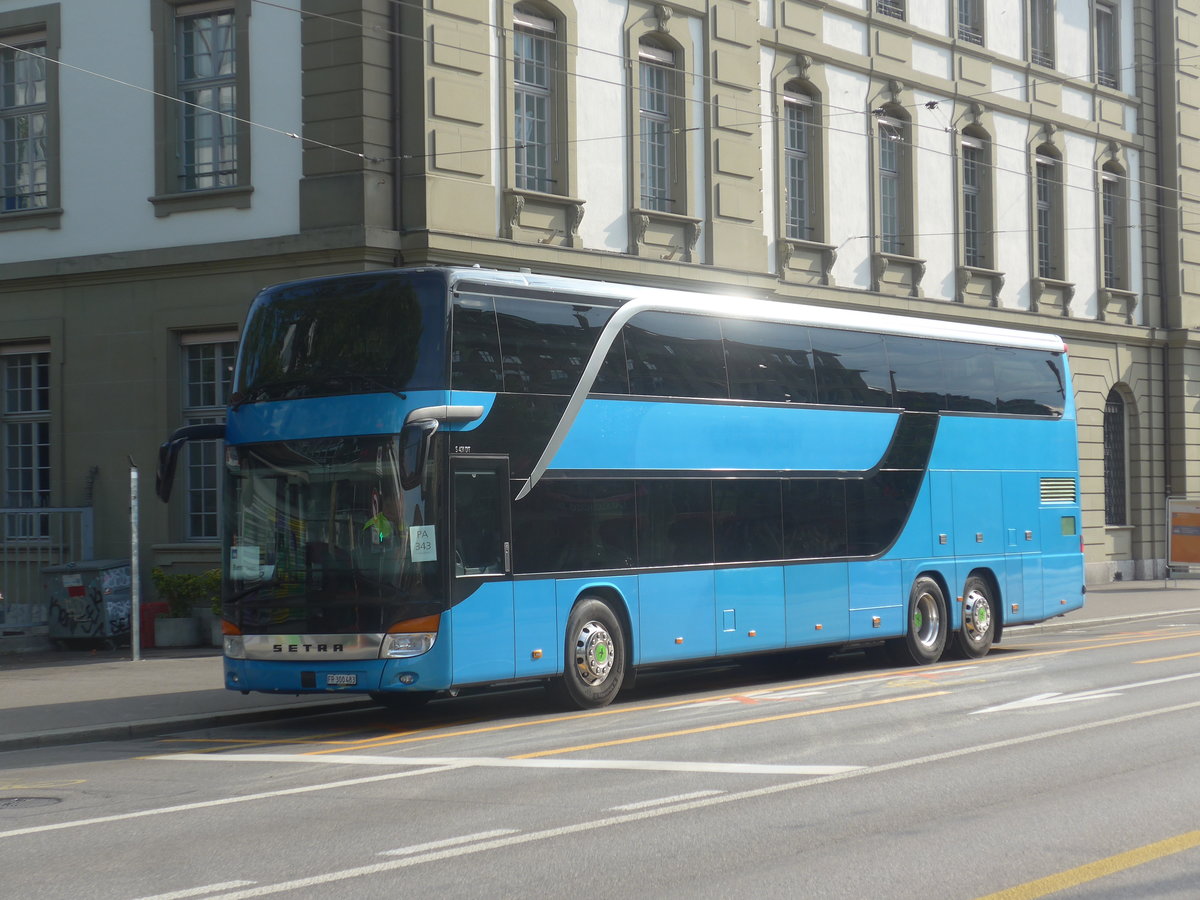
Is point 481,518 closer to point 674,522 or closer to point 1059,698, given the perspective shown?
point 674,522

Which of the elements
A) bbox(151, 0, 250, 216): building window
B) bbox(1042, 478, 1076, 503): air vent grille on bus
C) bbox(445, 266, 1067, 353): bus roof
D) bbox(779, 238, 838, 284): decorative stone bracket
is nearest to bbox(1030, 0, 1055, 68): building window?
bbox(779, 238, 838, 284): decorative stone bracket

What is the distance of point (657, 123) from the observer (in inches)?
1021

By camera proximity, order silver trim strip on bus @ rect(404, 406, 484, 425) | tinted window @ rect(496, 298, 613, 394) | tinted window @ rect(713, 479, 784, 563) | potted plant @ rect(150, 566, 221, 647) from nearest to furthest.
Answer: silver trim strip on bus @ rect(404, 406, 484, 425), tinted window @ rect(496, 298, 613, 394), tinted window @ rect(713, 479, 784, 563), potted plant @ rect(150, 566, 221, 647)

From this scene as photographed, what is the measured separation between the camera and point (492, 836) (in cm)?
823

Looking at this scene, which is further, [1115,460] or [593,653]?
[1115,460]

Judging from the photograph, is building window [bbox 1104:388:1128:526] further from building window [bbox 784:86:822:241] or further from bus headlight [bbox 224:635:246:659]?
bus headlight [bbox 224:635:246:659]

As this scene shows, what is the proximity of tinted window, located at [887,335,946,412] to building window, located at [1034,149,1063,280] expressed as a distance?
1690cm

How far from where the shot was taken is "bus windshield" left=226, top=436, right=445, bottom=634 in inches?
529

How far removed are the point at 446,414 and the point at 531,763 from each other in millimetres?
3592

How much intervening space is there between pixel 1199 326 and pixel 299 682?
3053 cm

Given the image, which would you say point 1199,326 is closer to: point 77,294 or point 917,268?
point 917,268

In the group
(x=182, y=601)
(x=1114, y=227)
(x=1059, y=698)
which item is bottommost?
(x=1059, y=698)

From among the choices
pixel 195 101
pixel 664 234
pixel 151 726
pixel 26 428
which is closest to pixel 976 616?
pixel 664 234

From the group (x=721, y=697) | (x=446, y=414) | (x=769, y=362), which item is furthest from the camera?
(x=769, y=362)
